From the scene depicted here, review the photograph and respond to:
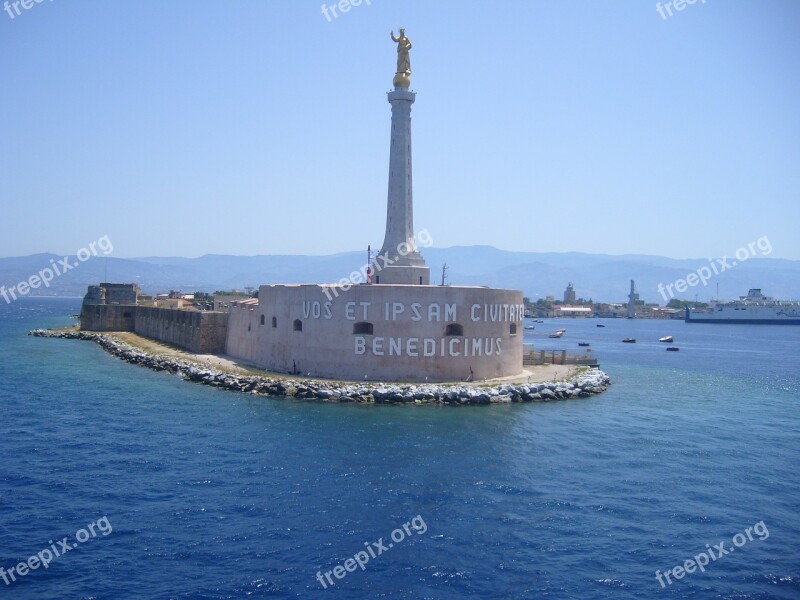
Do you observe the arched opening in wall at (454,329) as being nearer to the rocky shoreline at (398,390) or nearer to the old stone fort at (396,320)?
the old stone fort at (396,320)

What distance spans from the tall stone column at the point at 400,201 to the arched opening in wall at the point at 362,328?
10.8ft

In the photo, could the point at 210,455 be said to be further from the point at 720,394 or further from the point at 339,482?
the point at 720,394

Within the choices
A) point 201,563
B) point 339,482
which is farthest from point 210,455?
point 201,563

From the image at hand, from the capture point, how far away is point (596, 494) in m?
18.1
